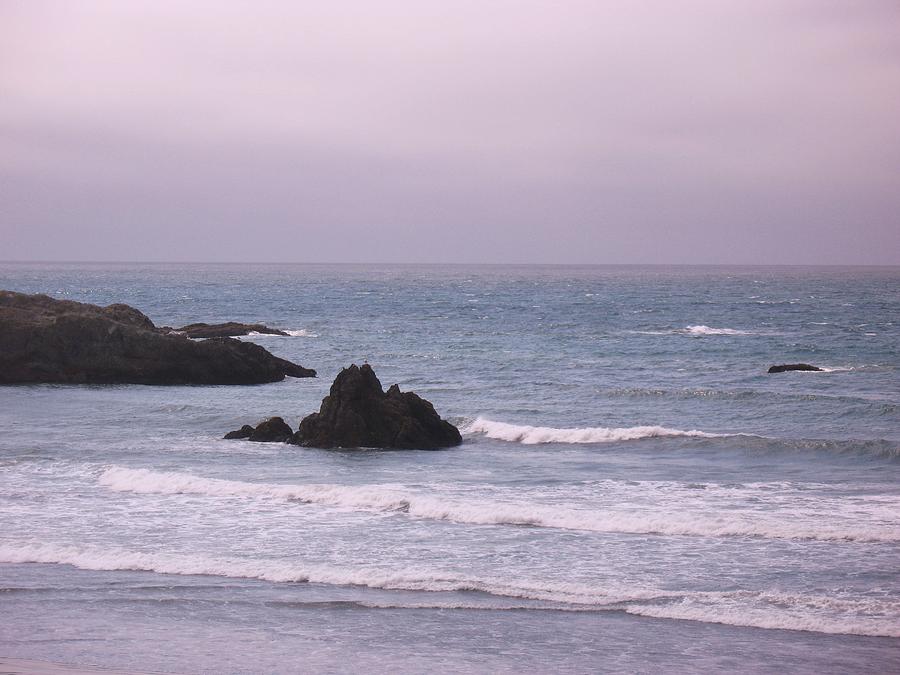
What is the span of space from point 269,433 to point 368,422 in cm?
289

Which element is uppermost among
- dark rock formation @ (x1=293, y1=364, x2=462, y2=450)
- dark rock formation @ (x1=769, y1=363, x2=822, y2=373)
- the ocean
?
dark rock formation @ (x1=769, y1=363, x2=822, y2=373)

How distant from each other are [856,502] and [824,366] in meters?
30.0

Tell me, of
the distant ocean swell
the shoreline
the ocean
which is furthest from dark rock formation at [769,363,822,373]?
the shoreline

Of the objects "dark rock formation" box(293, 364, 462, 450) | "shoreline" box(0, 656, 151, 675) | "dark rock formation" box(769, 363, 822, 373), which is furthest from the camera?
"dark rock formation" box(769, 363, 822, 373)

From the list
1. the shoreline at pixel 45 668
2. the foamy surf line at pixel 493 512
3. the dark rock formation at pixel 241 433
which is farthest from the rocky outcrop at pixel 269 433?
the shoreline at pixel 45 668

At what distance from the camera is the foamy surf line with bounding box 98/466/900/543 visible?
1797 cm

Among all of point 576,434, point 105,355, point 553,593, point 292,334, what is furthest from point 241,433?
point 292,334

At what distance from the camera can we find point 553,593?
14.6m

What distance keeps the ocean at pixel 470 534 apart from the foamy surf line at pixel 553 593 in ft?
0.16

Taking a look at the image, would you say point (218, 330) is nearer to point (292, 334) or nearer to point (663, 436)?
point (292, 334)

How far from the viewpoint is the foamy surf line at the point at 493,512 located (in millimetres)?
17969

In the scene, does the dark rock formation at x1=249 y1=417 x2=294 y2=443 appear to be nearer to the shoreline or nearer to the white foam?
the shoreline

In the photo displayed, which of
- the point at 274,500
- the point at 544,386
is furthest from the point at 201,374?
the point at 274,500

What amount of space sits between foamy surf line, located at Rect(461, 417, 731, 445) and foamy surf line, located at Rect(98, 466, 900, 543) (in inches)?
318
